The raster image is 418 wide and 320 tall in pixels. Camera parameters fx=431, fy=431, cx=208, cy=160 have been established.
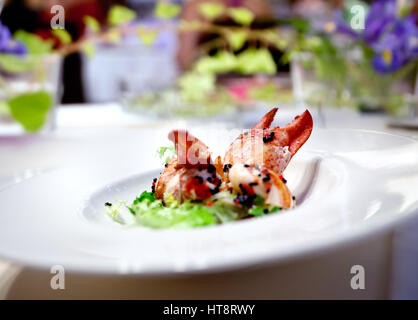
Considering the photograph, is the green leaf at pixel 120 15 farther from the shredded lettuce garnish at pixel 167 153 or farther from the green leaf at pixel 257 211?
the green leaf at pixel 257 211

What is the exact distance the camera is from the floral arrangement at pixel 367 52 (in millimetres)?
1350

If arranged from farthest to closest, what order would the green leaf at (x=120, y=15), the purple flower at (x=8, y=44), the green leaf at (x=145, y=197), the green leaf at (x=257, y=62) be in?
the green leaf at (x=257, y=62)
the green leaf at (x=120, y=15)
the purple flower at (x=8, y=44)
the green leaf at (x=145, y=197)

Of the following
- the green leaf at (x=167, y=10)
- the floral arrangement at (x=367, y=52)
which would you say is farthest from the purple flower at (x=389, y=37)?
the green leaf at (x=167, y=10)

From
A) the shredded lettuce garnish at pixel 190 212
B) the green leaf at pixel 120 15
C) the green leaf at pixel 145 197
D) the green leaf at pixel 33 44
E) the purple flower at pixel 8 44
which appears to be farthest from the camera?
the green leaf at pixel 120 15

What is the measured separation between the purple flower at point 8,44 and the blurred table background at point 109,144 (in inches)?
9.6

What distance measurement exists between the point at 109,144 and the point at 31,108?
31 centimetres

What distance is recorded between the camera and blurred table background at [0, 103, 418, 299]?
21.6 inches

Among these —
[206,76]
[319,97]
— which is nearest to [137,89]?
[206,76]

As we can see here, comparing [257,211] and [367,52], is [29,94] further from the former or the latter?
[367,52]

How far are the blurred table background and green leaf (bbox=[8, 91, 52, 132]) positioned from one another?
0.21ft

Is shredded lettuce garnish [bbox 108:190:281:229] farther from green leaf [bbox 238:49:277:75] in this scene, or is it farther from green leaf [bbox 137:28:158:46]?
green leaf [bbox 238:49:277:75]

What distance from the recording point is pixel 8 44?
118cm

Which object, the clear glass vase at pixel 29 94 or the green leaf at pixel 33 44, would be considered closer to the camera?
the clear glass vase at pixel 29 94

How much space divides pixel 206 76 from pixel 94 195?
1267mm
